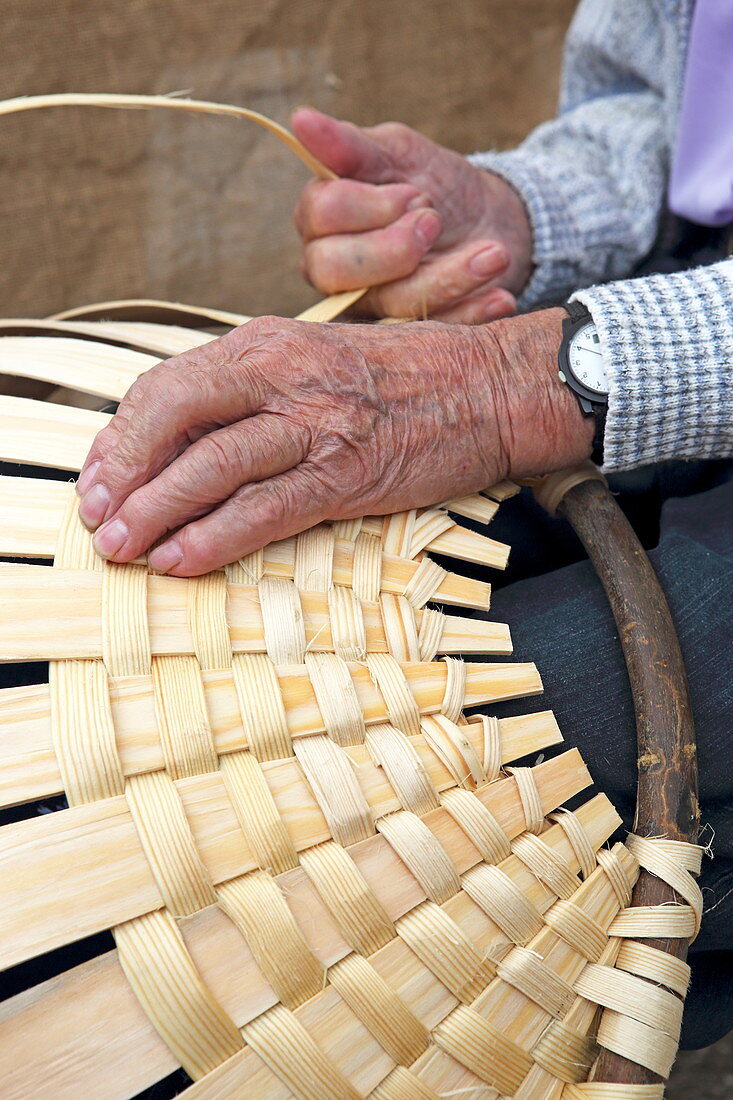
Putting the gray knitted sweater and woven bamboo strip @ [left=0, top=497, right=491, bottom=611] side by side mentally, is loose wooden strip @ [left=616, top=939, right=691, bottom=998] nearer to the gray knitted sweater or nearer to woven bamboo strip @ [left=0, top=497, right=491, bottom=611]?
woven bamboo strip @ [left=0, top=497, right=491, bottom=611]

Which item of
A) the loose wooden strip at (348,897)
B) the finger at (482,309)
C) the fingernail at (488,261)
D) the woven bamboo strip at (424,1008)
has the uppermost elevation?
the fingernail at (488,261)

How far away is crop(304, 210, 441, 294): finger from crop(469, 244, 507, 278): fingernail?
0.05m

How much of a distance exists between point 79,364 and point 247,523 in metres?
0.22

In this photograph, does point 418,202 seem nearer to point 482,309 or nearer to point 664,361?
point 482,309

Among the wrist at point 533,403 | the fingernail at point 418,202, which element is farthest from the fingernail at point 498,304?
the wrist at point 533,403

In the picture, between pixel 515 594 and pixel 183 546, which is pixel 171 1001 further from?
pixel 515 594

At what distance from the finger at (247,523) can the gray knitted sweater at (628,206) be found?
263mm

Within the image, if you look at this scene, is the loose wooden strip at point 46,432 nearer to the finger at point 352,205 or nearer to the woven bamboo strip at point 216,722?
the woven bamboo strip at point 216,722

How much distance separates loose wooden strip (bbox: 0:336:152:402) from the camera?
653 millimetres

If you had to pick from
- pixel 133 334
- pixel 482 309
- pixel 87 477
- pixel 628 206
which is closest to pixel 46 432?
pixel 87 477

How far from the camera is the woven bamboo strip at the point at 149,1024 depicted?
16.3 inches

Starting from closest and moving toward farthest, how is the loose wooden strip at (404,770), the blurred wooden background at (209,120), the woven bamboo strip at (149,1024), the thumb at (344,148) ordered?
the woven bamboo strip at (149,1024)
the loose wooden strip at (404,770)
the thumb at (344,148)
the blurred wooden background at (209,120)

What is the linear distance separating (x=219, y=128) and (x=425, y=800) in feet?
4.68

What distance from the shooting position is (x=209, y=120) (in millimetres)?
1552
